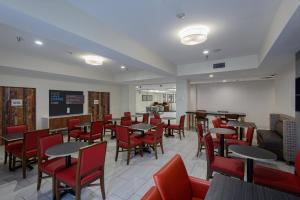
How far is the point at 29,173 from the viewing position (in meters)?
2.99

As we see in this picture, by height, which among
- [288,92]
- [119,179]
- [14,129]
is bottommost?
[119,179]

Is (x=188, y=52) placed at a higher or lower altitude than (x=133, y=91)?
higher

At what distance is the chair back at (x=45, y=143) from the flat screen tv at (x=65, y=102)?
425cm

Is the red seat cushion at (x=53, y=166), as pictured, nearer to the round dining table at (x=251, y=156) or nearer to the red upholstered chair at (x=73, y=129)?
the red upholstered chair at (x=73, y=129)

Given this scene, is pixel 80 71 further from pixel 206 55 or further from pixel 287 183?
pixel 287 183

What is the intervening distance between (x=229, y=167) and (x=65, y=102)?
6.71 metres

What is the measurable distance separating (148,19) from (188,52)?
215 centimetres

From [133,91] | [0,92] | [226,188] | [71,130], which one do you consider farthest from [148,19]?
[133,91]

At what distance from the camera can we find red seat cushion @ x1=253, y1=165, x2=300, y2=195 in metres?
1.75

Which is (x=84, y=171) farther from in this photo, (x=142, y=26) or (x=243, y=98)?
(x=243, y=98)

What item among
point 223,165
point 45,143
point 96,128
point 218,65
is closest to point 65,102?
point 96,128

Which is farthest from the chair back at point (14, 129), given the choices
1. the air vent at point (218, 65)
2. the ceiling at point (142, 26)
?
the air vent at point (218, 65)

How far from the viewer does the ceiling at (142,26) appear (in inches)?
77.4

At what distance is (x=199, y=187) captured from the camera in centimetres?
157
